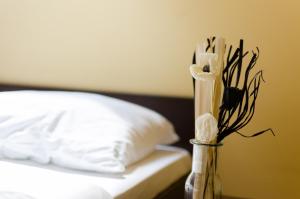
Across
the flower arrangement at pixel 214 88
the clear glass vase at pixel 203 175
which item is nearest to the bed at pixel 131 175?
the clear glass vase at pixel 203 175

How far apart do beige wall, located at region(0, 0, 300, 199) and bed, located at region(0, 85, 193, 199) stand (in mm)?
77

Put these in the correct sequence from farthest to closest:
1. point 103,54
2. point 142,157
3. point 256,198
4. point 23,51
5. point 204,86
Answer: point 23,51 < point 103,54 < point 256,198 < point 142,157 < point 204,86

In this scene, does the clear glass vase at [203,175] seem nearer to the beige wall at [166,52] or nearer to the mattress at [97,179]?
the mattress at [97,179]

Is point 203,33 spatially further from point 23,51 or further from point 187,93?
point 23,51

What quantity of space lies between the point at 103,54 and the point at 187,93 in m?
0.49

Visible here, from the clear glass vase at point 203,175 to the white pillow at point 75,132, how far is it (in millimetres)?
420

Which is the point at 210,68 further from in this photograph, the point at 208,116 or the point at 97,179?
the point at 97,179

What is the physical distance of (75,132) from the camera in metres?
1.91

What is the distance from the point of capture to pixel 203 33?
7.34ft

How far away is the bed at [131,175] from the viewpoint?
1484 millimetres

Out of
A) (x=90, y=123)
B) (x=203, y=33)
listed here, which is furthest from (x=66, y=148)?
(x=203, y=33)

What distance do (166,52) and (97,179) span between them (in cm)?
82

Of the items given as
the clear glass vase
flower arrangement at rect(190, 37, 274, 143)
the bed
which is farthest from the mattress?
flower arrangement at rect(190, 37, 274, 143)

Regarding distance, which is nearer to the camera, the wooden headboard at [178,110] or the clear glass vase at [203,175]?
the clear glass vase at [203,175]
